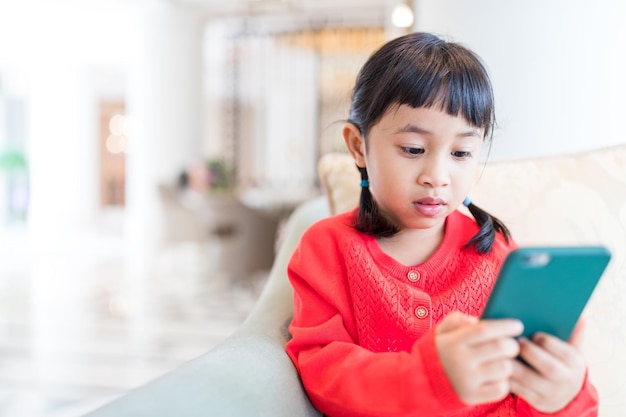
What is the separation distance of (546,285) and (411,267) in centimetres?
35

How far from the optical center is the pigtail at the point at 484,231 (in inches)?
37.7

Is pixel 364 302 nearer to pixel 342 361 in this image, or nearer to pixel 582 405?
pixel 342 361

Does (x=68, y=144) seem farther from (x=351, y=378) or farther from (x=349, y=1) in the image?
(x=351, y=378)

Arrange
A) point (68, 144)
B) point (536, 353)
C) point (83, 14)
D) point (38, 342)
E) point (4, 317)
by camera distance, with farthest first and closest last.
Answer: point (68, 144) → point (83, 14) → point (4, 317) → point (38, 342) → point (536, 353)

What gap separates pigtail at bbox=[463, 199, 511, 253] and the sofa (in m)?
0.15

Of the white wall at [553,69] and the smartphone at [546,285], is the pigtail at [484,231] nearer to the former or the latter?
the smartphone at [546,285]

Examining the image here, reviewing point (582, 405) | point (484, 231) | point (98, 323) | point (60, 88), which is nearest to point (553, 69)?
point (484, 231)

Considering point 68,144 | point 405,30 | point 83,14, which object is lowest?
point 68,144

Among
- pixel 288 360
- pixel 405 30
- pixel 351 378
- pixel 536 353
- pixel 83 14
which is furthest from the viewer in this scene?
pixel 83 14

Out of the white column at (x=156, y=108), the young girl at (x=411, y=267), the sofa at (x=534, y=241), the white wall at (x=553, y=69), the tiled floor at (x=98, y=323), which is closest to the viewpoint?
the young girl at (x=411, y=267)

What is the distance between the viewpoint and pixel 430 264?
0.94 meters

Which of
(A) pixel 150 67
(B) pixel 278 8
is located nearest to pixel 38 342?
(A) pixel 150 67

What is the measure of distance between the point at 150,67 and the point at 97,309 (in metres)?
3.68

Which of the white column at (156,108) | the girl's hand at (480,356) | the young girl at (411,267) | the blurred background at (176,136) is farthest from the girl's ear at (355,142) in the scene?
the white column at (156,108)
